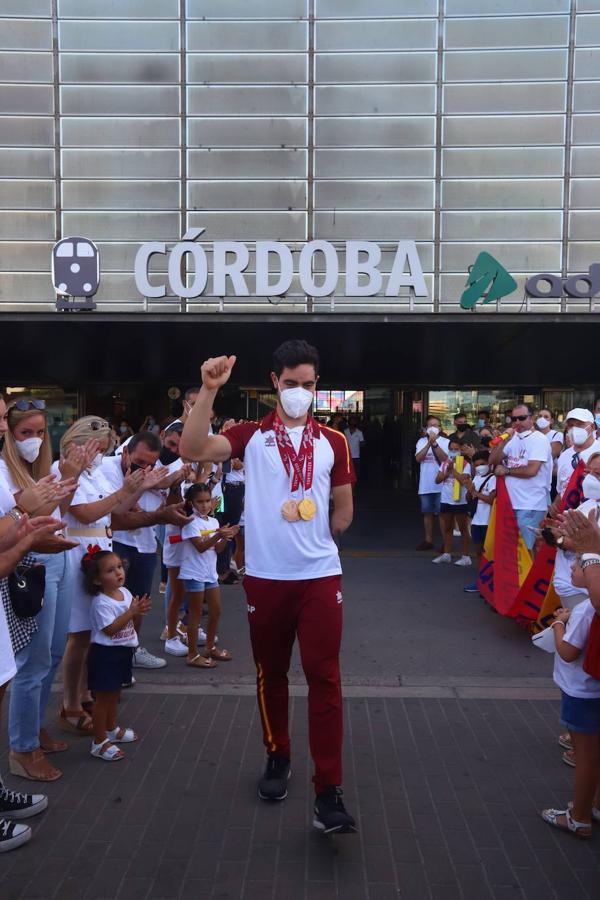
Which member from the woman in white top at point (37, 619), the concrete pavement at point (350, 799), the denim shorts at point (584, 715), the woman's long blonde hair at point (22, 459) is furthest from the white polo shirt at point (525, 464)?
the woman's long blonde hair at point (22, 459)

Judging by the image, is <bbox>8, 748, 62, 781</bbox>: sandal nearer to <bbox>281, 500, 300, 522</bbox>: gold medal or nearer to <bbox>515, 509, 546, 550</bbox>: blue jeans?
<bbox>281, 500, 300, 522</bbox>: gold medal

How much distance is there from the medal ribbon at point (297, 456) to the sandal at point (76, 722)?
7.07ft

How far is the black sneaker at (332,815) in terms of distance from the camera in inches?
123

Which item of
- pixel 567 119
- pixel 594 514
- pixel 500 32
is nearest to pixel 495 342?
pixel 567 119

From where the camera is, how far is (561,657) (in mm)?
3305

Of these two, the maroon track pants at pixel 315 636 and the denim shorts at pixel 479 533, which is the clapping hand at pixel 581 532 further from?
the denim shorts at pixel 479 533

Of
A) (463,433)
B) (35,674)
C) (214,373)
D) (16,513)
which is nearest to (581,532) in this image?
(214,373)

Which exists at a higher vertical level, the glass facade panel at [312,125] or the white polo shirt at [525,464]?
the glass facade panel at [312,125]

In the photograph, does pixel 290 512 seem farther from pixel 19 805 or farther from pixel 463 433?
pixel 463 433

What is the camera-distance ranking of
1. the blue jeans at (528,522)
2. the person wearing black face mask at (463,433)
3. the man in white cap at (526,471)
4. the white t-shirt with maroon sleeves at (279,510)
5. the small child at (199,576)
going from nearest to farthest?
the white t-shirt with maroon sleeves at (279,510) → the small child at (199,576) → the blue jeans at (528,522) → the man in white cap at (526,471) → the person wearing black face mask at (463,433)

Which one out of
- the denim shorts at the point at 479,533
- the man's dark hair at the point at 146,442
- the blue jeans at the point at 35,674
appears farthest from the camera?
the denim shorts at the point at 479,533

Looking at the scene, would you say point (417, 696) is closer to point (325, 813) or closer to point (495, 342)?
point (325, 813)

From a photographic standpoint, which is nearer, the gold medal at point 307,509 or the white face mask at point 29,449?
the gold medal at point 307,509

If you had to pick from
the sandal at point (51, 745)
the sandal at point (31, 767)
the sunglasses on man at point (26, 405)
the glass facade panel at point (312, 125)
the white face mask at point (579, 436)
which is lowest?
the sandal at point (51, 745)
